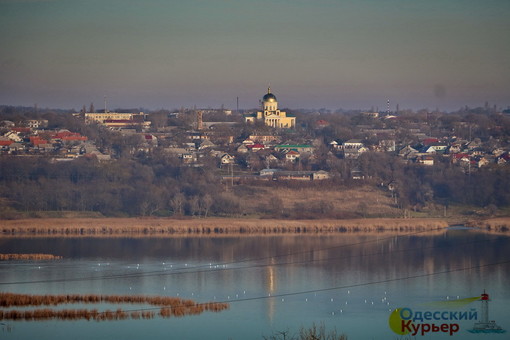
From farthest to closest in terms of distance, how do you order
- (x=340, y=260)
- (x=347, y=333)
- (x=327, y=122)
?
(x=327, y=122) < (x=340, y=260) < (x=347, y=333)

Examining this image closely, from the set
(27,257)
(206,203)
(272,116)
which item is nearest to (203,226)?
(206,203)

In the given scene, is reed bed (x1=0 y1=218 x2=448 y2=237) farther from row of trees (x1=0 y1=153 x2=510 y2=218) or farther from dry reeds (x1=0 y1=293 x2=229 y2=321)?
dry reeds (x1=0 y1=293 x2=229 y2=321)

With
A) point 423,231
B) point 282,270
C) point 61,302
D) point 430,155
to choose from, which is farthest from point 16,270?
point 430,155

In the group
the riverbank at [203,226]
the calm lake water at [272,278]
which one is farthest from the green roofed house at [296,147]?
the calm lake water at [272,278]

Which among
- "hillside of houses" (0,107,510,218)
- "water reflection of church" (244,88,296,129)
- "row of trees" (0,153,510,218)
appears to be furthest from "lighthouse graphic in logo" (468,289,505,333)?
"water reflection of church" (244,88,296,129)

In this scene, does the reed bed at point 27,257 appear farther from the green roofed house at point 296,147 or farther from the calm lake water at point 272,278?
the green roofed house at point 296,147

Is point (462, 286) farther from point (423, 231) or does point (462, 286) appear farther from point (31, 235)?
point (31, 235)
